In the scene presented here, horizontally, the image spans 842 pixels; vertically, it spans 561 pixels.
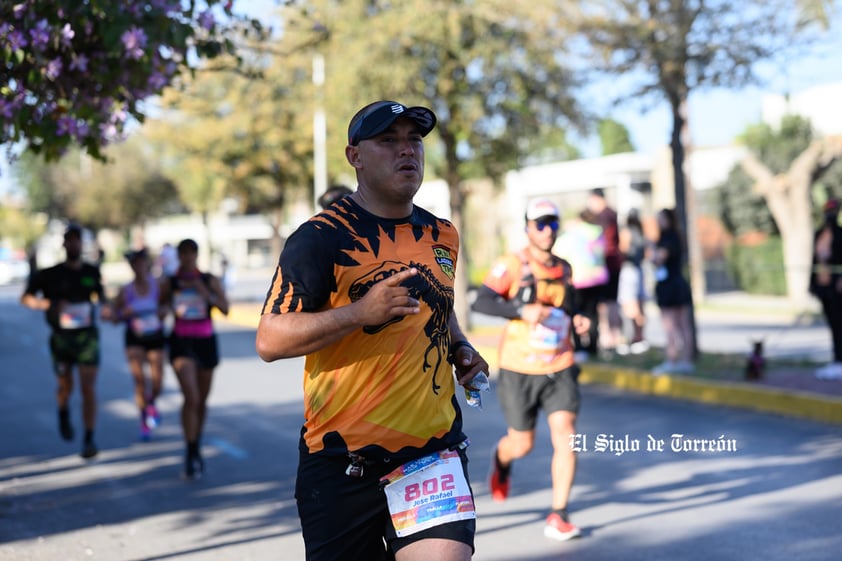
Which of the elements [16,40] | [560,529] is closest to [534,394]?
[560,529]

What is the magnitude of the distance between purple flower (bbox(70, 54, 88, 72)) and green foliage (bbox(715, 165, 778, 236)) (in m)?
32.7

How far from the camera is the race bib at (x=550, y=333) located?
6789mm

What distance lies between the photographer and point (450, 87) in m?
18.5

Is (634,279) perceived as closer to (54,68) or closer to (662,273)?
(662,273)

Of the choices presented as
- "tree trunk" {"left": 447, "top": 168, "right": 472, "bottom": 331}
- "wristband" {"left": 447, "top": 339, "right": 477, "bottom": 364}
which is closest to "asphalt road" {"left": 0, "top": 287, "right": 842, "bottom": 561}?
"wristband" {"left": 447, "top": 339, "right": 477, "bottom": 364}

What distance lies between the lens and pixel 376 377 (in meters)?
3.49

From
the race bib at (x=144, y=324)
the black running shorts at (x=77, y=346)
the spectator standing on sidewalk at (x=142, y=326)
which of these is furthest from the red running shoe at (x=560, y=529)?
the race bib at (x=144, y=324)

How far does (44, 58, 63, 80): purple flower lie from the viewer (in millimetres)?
7219

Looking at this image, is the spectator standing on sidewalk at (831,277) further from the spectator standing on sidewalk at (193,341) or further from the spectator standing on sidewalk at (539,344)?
the spectator standing on sidewalk at (193,341)

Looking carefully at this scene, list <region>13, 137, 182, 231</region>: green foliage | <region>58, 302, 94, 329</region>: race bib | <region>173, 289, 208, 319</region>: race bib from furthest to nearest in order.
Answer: <region>13, 137, 182, 231</region>: green foliage < <region>58, 302, 94, 329</region>: race bib < <region>173, 289, 208, 319</region>: race bib

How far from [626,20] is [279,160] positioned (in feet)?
73.7

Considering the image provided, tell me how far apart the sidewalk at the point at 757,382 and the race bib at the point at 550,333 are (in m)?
4.49

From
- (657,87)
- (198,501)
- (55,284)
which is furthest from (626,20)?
(198,501)

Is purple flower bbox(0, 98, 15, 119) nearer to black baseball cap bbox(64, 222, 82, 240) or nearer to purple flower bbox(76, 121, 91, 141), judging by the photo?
purple flower bbox(76, 121, 91, 141)
